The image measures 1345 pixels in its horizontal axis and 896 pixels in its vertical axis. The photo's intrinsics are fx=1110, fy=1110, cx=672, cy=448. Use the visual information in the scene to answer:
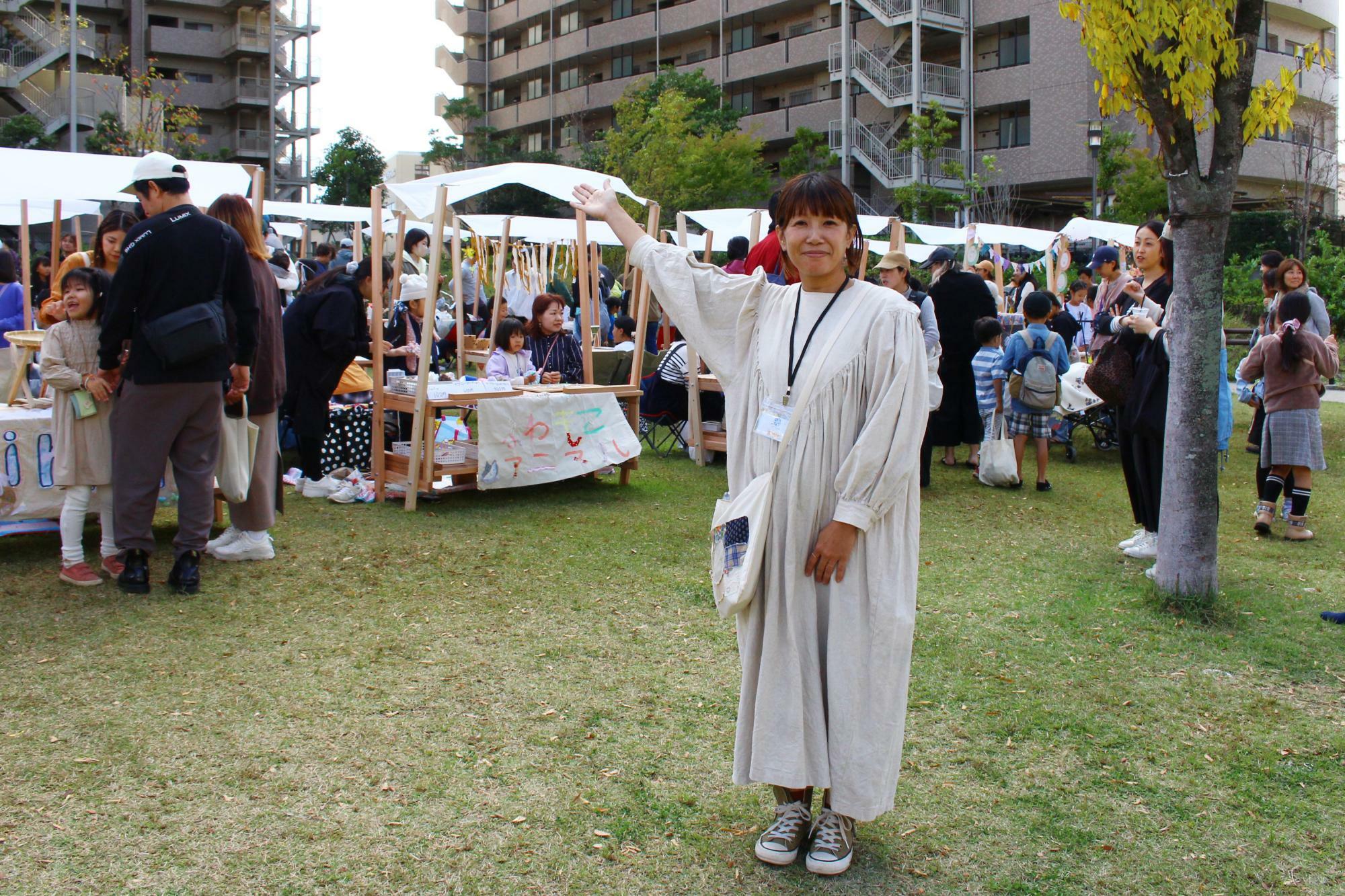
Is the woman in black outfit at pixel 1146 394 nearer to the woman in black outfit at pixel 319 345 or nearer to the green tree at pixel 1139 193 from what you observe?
the woman in black outfit at pixel 319 345

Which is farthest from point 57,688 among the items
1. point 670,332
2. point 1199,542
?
point 670,332

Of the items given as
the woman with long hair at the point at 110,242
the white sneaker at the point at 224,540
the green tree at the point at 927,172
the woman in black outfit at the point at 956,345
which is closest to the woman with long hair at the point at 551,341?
the woman in black outfit at the point at 956,345

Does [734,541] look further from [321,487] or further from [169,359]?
[321,487]

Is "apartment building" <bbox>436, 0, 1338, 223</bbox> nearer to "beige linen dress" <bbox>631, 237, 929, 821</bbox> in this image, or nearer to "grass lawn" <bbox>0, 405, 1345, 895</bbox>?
"grass lawn" <bbox>0, 405, 1345, 895</bbox>

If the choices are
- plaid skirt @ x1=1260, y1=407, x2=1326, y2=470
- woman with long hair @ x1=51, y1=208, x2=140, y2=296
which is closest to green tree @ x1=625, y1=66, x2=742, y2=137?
plaid skirt @ x1=1260, y1=407, x2=1326, y2=470

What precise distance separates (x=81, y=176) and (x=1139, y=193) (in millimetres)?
22972

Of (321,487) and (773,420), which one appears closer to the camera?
(773,420)

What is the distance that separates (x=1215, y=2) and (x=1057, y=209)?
104 ft

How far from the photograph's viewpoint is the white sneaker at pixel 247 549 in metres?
5.71

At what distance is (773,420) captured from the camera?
8.66ft

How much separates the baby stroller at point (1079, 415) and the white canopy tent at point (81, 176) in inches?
279

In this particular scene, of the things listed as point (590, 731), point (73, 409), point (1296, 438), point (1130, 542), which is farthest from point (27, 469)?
point (1296, 438)

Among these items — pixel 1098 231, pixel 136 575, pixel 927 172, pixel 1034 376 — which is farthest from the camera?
pixel 927 172

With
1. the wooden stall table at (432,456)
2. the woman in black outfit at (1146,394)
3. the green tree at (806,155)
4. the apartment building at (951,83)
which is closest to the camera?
the woman in black outfit at (1146,394)
